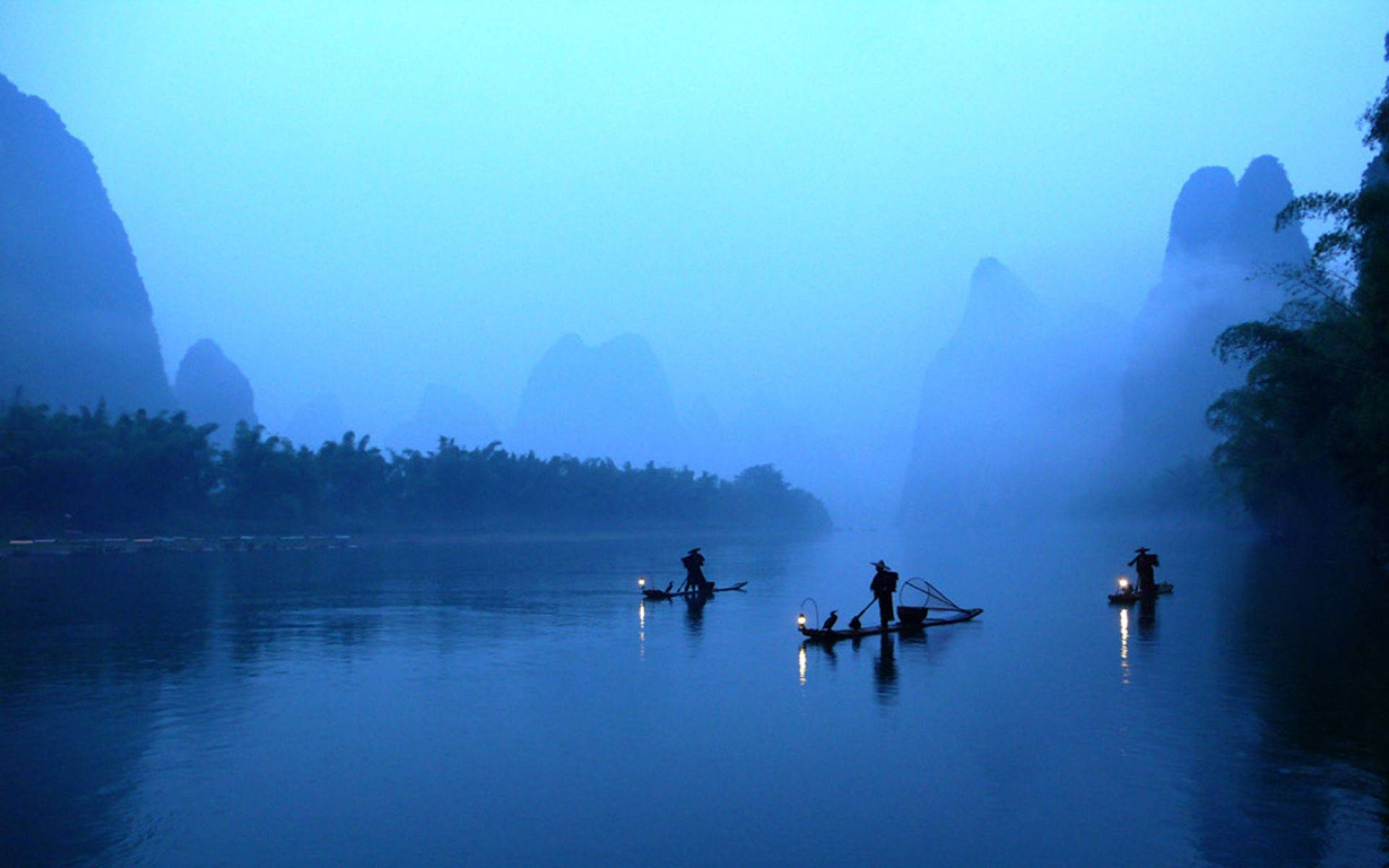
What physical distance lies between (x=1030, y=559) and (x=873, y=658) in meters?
44.2

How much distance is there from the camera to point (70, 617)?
28.6m

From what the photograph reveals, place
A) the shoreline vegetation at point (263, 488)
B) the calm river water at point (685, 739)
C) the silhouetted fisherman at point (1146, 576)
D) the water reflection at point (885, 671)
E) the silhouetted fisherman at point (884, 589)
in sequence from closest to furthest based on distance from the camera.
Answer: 1. the calm river water at point (685, 739)
2. the water reflection at point (885, 671)
3. the silhouetted fisherman at point (884, 589)
4. the silhouetted fisherman at point (1146, 576)
5. the shoreline vegetation at point (263, 488)

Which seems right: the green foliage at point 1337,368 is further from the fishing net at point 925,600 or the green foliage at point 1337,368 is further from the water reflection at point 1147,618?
the fishing net at point 925,600

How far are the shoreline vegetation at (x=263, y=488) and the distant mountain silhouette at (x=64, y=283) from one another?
1749 inches

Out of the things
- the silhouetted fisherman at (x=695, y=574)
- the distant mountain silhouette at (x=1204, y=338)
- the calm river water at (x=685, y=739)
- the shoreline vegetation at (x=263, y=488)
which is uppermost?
the distant mountain silhouette at (x=1204, y=338)

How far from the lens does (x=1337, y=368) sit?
32.8m

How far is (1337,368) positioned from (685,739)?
28193 mm

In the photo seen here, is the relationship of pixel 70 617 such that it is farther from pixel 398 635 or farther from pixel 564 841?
pixel 564 841

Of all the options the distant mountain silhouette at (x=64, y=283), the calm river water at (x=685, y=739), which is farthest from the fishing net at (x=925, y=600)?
the distant mountain silhouette at (x=64, y=283)

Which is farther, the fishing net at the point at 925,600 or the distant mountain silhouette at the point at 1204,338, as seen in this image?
the distant mountain silhouette at the point at 1204,338

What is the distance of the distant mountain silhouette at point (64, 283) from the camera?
134750 millimetres

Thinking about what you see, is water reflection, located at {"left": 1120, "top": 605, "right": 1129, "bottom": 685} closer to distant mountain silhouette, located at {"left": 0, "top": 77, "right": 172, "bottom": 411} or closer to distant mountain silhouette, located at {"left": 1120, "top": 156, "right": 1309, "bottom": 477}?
distant mountain silhouette, located at {"left": 0, "top": 77, "right": 172, "bottom": 411}

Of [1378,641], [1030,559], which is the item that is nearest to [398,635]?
[1378,641]

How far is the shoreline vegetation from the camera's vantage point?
65.1m
